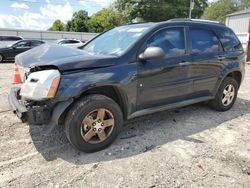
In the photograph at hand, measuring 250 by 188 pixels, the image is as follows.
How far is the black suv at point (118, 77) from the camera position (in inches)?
130

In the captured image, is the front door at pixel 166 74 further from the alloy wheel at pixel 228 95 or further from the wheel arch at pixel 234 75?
the alloy wheel at pixel 228 95

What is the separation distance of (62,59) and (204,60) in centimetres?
259

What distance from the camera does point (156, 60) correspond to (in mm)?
4051

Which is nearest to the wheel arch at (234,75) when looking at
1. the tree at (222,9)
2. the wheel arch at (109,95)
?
the wheel arch at (109,95)

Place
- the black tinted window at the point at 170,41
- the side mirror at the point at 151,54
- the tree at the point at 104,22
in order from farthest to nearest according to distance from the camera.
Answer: the tree at the point at 104,22, the black tinted window at the point at 170,41, the side mirror at the point at 151,54

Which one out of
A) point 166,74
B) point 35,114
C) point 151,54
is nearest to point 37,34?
point 166,74

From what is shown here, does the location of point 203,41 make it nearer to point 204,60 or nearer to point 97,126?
point 204,60

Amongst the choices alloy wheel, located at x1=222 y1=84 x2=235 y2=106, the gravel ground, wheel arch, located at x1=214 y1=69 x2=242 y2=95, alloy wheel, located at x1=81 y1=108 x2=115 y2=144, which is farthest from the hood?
alloy wheel, located at x1=222 y1=84 x2=235 y2=106

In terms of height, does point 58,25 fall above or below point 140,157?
above

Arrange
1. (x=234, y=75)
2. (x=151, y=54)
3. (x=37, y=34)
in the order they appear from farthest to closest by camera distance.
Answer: (x=37, y=34)
(x=234, y=75)
(x=151, y=54)

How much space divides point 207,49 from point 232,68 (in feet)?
2.82

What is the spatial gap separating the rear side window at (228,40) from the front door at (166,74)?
1144 millimetres

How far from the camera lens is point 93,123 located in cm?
360

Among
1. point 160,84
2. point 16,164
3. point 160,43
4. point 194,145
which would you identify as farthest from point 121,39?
point 16,164
